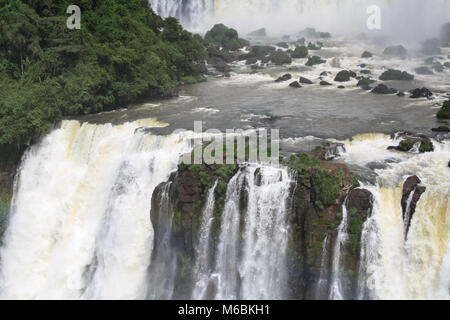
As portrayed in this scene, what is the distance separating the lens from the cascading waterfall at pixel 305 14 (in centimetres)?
4603

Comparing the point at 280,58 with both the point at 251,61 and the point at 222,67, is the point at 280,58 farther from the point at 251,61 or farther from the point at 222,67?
the point at 222,67

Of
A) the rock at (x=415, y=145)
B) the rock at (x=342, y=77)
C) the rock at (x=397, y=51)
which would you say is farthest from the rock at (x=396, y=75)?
the rock at (x=415, y=145)

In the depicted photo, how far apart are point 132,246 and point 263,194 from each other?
15.1 feet

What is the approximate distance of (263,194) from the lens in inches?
477

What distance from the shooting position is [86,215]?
1525 centimetres

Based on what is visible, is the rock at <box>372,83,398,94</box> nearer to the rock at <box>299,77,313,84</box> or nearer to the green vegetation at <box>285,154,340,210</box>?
the rock at <box>299,77,313,84</box>

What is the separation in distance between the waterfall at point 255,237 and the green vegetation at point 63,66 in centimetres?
919

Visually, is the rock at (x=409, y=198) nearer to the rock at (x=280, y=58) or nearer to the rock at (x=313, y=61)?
the rock at (x=313, y=61)

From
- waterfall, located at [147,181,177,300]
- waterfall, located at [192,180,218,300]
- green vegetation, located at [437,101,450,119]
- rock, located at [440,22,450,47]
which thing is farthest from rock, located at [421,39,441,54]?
waterfall, located at [147,181,177,300]

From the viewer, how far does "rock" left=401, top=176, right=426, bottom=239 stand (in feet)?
37.2

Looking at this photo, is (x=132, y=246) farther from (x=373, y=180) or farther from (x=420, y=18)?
(x=420, y=18)

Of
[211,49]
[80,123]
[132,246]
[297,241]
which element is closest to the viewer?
[297,241]

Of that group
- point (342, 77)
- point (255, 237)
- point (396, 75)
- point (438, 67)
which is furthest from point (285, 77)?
point (255, 237)
